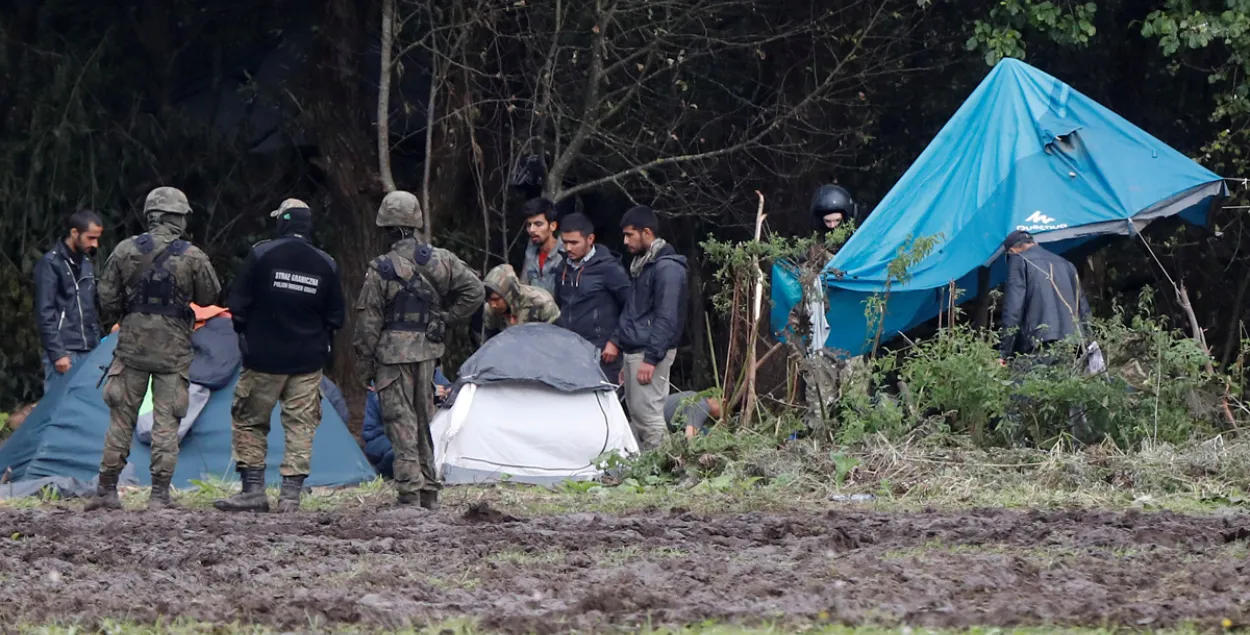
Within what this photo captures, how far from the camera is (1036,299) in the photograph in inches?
448

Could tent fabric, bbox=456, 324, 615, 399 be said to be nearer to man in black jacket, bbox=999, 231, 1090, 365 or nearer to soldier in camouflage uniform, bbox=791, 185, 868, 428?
soldier in camouflage uniform, bbox=791, 185, 868, 428

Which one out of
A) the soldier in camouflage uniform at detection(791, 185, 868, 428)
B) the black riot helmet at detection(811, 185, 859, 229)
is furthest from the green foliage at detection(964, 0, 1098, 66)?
the soldier in camouflage uniform at detection(791, 185, 868, 428)

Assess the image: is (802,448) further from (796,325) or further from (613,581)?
(613,581)

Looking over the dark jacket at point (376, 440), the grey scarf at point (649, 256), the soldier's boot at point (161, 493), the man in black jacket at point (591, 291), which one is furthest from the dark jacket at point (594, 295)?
the soldier's boot at point (161, 493)

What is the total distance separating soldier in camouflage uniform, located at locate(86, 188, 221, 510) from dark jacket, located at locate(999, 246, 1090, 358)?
475 centimetres

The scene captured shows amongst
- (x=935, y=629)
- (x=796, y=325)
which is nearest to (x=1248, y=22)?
(x=796, y=325)

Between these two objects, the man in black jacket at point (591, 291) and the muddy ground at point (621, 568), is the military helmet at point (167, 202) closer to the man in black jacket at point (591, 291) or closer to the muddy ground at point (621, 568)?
the muddy ground at point (621, 568)

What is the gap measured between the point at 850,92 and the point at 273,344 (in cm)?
755

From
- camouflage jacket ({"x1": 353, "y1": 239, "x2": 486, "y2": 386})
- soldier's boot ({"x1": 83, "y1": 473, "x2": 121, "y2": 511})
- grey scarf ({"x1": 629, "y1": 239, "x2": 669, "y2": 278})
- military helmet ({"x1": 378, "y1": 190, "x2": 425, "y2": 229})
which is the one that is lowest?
soldier's boot ({"x1": 83, "y1": 473, "x2": 121, "y2": 511})

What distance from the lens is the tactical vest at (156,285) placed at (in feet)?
32.1

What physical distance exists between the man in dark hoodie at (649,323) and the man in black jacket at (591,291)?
11 centimetres

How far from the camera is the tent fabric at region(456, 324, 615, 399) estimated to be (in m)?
11.2

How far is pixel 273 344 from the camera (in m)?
9.52

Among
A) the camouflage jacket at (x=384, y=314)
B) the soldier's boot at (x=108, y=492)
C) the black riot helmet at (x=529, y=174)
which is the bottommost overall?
the soldier's boot at (x=108, y=492)
